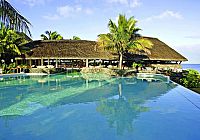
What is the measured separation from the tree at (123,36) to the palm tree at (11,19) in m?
18.0

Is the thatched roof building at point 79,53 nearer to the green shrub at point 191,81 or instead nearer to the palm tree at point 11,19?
the green shrub at point 191,81

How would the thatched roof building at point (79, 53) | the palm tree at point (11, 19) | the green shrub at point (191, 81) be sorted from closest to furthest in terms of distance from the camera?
the palm tree at point (11, 19) → the green shrub at point (191, 81) → the thatched roof building at point (79, 53)

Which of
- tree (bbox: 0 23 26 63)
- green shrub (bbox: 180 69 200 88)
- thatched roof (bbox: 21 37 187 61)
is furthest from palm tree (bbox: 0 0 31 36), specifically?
thatched roof (bbox: 21 37 187 61)

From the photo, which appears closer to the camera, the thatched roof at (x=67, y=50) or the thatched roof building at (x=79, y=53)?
the thatched roof building at (x=79, y=53)

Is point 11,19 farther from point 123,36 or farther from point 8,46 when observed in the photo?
point 8,46

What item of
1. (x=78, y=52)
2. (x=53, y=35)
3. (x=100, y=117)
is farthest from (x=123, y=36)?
(x=53, y=35)

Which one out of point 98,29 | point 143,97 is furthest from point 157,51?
point 143,97

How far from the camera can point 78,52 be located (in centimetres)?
2723

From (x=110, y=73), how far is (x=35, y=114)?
1365 centimetres

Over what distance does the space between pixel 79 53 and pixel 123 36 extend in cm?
636

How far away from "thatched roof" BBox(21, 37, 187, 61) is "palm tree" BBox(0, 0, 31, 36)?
21.4 meters

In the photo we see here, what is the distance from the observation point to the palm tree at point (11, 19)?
465 centimetres

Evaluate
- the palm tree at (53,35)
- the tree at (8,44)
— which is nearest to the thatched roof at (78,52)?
the tree at (8,44)

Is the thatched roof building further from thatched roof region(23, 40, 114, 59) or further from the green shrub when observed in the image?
the green shrub
